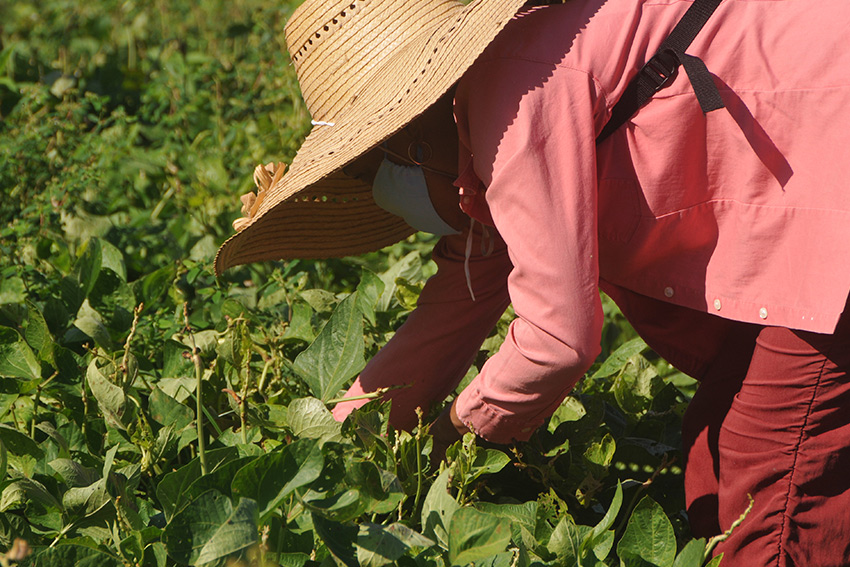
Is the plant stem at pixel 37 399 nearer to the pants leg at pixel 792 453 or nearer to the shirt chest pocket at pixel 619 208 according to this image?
the shirt chest pocket at pixel 619 208

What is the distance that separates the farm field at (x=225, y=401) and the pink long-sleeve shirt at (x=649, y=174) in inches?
9.6

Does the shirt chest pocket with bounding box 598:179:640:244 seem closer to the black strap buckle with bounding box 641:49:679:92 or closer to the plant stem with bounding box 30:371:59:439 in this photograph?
the black strap buckle with bounding box 641:49:679:92

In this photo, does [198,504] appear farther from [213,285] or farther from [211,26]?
[211,26]

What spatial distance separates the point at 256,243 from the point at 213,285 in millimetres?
712

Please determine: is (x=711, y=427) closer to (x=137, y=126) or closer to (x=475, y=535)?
(x=475, y=535)

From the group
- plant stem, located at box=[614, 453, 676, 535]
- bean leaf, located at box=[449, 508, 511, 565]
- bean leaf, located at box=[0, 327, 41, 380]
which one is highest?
bean leaf, located at box=[0, 327, 41, 380]

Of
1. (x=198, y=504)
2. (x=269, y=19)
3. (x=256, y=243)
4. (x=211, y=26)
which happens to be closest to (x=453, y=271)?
(x=256, y=243)

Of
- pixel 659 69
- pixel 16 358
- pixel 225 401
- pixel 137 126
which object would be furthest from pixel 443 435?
pixel 137 126

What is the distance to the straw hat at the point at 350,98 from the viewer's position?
57.3 inches

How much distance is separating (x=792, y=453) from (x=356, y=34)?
975 mm

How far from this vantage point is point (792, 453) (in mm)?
1556

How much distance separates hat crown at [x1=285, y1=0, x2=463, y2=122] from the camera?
171cm

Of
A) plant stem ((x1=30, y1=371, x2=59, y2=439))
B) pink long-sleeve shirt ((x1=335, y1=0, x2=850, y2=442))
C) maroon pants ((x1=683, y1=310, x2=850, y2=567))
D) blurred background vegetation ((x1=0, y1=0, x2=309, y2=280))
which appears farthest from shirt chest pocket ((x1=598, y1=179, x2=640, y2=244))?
blurred background vegetation ((x1=0, y1=0, x2=309, y2=280))

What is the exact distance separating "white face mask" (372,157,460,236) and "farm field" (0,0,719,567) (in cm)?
17
